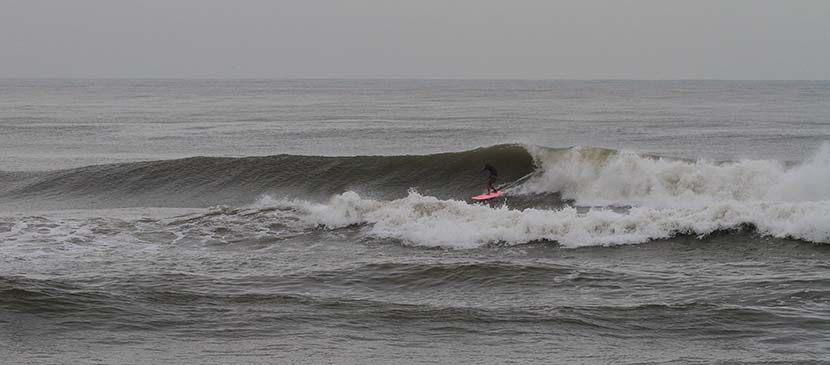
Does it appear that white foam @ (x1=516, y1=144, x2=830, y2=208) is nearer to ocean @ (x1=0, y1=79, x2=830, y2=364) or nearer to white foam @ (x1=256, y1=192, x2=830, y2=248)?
ocean @ (x1=0, y1=79, x2=830, y2=364)

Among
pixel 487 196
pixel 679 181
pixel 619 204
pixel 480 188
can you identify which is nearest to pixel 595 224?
pixel 619 204

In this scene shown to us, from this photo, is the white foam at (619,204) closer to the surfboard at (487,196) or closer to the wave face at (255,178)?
the surfboard at (487,196)

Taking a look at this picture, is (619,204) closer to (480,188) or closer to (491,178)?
(491,178)

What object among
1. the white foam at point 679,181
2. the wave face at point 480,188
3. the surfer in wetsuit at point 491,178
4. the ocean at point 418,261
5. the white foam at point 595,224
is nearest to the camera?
the ocean at point 418,261

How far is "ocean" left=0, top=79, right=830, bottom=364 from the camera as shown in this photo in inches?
364

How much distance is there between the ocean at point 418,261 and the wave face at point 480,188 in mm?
53

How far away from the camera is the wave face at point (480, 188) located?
47.6 ft

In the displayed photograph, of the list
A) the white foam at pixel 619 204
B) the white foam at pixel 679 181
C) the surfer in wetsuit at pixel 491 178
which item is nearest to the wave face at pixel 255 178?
the surfer in wetsuit at pixel 491 178

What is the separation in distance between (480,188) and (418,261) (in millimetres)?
9021

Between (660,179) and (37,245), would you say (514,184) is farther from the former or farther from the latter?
(37,245)

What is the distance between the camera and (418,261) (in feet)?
43.1

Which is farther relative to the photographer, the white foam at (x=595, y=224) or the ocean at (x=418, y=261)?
the white foam at (x=595, y=224)

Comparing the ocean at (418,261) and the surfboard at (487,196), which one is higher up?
the ocean at (418,261)

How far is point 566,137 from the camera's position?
34781 millimetres
